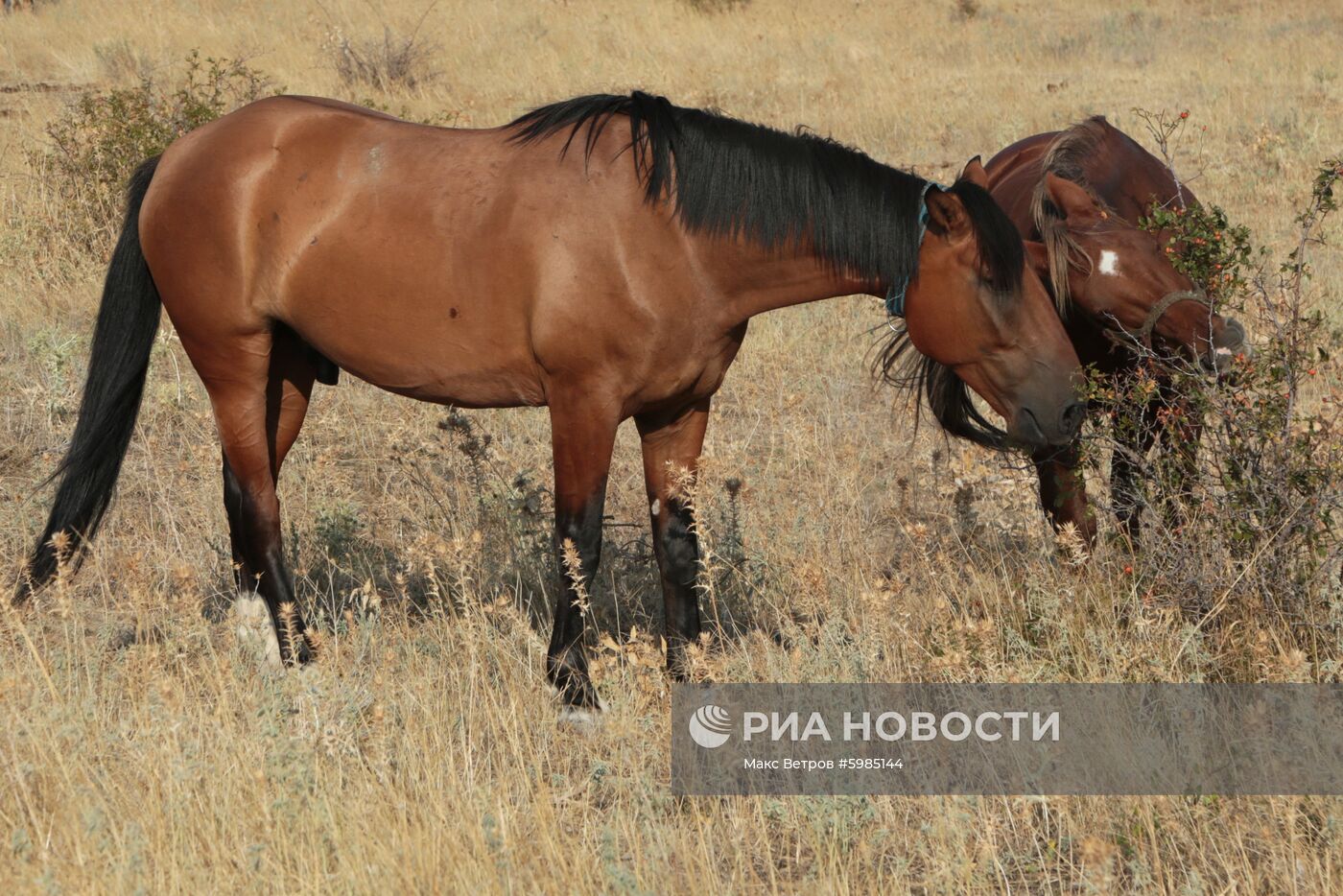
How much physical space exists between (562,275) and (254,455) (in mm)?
1383

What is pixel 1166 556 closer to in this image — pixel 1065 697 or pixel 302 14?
pixel 1065 697

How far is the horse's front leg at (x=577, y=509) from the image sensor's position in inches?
150

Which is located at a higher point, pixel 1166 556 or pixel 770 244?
pixel 770 244

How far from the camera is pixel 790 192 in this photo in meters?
3.73

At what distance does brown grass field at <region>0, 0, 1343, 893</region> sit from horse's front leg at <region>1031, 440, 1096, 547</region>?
0.43ft

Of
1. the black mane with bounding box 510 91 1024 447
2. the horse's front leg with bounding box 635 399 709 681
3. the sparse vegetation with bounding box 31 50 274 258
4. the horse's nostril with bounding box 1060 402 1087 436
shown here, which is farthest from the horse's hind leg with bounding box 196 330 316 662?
the sparse vegetation with bounding box 31 50 274 258

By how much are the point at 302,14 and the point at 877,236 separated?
50.3 ft

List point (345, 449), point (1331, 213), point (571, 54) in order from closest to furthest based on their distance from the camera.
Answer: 1. point (345, 449)
2. point (1331, 213)
3. point (571, 54)

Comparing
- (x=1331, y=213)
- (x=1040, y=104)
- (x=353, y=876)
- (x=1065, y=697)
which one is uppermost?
(x=1040, y=104)

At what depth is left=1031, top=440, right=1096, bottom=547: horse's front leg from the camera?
181 inches

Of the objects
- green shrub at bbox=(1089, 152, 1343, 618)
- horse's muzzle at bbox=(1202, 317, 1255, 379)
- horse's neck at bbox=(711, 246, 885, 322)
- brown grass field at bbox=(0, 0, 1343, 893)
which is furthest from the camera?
horse's muzzle at bbox=(1202, 317, 1255, 379)

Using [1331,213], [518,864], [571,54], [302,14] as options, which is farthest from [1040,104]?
[518,864]

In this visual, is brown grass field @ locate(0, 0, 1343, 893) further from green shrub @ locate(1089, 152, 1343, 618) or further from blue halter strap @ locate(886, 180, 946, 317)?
blue halter strap @ locate(886, 180, 946, 317)

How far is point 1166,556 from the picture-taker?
160 inches
